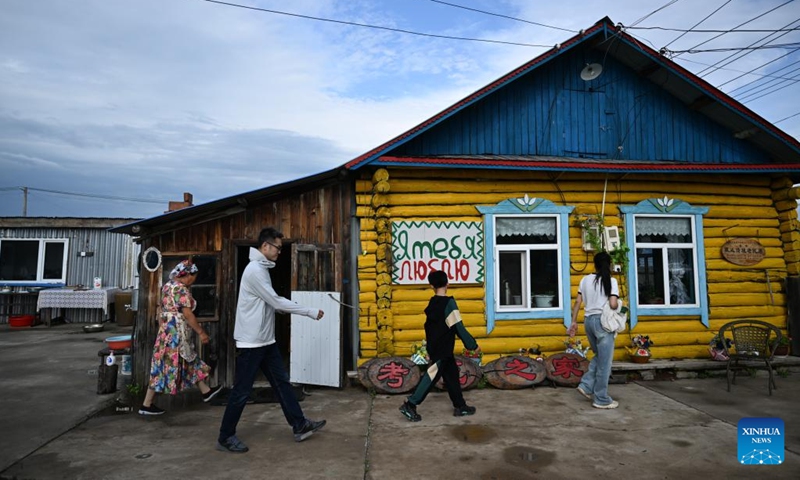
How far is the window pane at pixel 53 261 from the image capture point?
56.1ft

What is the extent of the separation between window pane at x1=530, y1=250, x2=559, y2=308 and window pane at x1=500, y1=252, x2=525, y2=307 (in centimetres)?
22

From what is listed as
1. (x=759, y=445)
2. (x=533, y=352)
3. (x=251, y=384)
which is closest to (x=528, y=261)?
(x=533, y=352)

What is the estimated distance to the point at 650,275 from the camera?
8.67 metres

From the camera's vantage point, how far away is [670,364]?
26.0 ft

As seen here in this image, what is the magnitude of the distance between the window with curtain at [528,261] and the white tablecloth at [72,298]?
14226 millimetres

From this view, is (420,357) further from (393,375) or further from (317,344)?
(317,344)

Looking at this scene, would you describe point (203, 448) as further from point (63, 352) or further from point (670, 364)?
point (63, 352)

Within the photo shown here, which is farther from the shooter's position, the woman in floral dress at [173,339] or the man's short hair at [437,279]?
the woman in floral dress at [173,339]

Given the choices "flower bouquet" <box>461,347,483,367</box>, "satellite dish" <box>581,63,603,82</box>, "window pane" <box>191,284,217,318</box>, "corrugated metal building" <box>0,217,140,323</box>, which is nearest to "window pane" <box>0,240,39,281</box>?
"corrugated metal building" <box>0,217,140,323</box>

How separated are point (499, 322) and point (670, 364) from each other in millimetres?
2892

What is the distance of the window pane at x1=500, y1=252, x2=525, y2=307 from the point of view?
27.0ft

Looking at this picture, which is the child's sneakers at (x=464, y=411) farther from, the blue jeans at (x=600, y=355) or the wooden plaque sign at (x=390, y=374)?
the blue jeans at (x=600, y=355)

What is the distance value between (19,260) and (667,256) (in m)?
20.1

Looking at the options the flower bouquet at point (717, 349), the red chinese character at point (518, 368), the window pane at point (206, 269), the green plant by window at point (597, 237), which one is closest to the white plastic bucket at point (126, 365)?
the window pane at point (206, 269)
